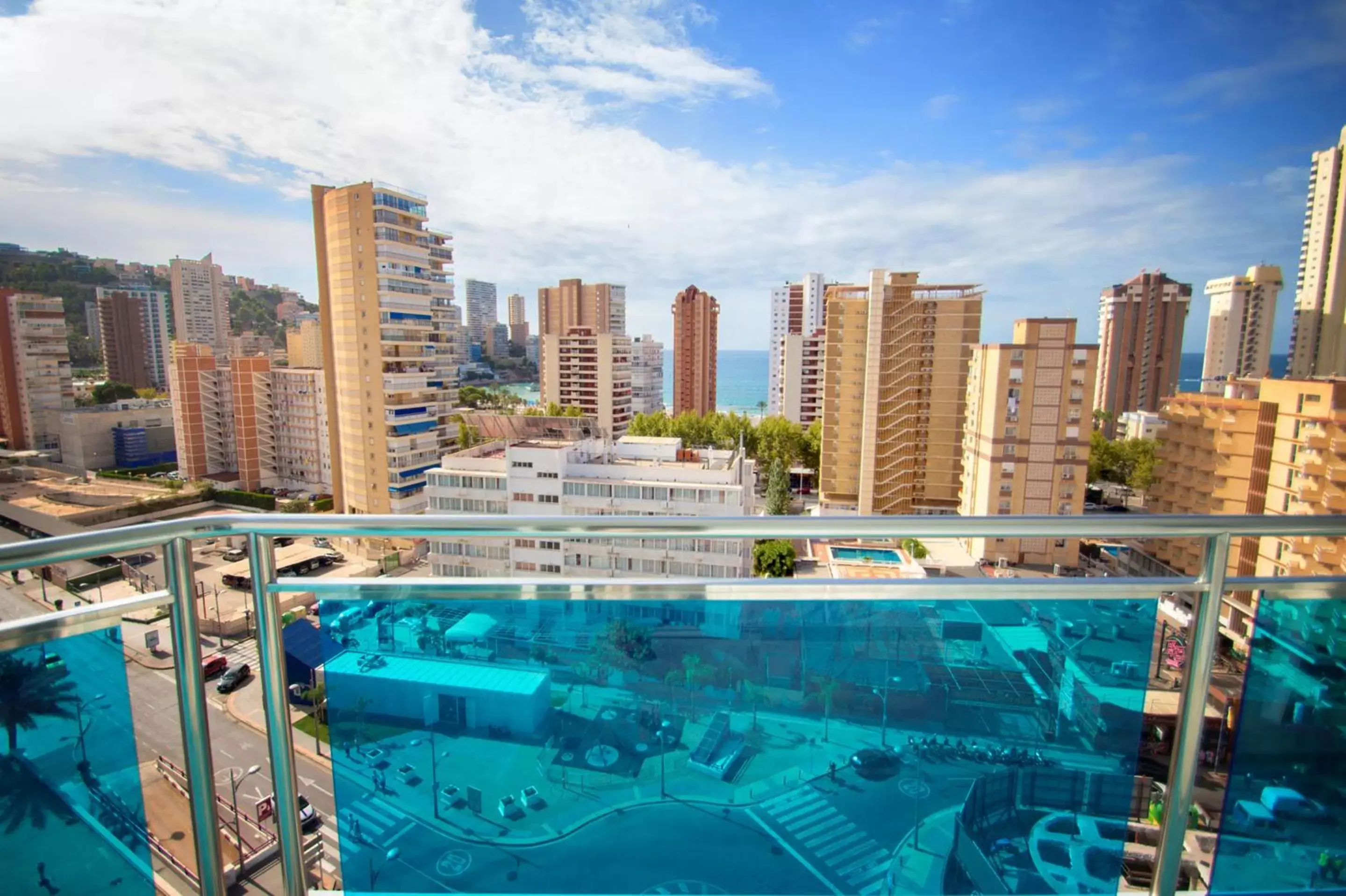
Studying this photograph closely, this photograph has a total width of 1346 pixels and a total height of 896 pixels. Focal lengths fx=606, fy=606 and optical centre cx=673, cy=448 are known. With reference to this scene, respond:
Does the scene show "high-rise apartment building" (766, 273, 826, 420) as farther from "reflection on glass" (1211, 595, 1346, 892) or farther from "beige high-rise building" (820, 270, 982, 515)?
"reflection on glass" (1211, 595, 1346, 892)

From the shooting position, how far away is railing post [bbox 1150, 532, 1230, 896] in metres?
0.88

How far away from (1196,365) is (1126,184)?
30127 millimetres

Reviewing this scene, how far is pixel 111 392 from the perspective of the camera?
17141 millimetres

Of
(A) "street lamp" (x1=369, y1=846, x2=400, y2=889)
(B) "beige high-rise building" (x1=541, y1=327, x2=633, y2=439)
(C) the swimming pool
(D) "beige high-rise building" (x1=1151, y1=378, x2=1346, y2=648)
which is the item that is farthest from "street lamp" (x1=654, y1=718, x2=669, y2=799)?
(B) "beige high-rise building" (x1=541, y1=327, x2=633, y2=439)

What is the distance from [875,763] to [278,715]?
3.00 ft

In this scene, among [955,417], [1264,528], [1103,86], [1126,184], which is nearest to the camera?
[1264,528]

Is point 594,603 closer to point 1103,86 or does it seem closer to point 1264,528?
point 1264,528

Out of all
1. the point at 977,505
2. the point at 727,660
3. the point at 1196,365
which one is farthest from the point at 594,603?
the point at 1196,365

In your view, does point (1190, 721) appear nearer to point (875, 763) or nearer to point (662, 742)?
point (875, 763)

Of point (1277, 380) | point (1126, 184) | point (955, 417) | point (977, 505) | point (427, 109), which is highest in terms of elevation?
point (1126, 184)

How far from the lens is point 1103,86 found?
14797 millimetres

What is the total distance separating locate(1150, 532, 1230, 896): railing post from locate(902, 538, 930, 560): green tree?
1360 centimetres

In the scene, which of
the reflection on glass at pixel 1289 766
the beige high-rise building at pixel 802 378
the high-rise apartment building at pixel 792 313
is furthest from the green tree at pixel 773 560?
the high-rise apartment building at pixel 792 313

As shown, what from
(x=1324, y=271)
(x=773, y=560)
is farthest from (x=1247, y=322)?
(x=773, y=560)
